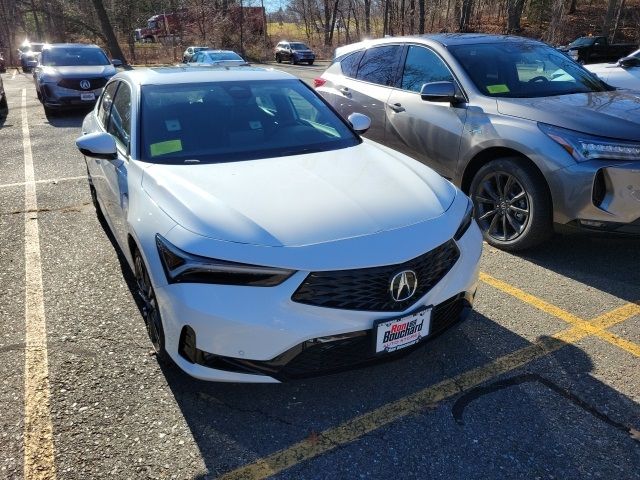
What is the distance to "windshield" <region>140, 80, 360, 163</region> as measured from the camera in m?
3.24

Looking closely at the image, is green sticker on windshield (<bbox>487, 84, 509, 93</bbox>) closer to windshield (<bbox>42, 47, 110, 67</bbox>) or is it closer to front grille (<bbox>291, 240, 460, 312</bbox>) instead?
front grille (<bbox>291, 240, 460, 312</bbox>)

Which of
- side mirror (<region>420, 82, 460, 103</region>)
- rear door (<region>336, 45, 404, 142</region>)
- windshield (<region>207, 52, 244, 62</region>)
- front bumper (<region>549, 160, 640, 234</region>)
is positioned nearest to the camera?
front bumper (<region>549, 160, 640, 234</region>)

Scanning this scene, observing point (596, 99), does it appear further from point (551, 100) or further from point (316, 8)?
point (316, 8)

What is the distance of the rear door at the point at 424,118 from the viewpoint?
4.58 m

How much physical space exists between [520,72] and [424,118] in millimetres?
933

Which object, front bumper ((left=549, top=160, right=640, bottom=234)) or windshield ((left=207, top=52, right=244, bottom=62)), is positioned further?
windshield ((left=207, top=52, right=244, bottom=62))

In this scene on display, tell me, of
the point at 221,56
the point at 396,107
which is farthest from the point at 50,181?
the point at 221,56

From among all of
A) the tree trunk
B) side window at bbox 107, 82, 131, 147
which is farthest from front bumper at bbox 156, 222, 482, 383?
the tree trunk

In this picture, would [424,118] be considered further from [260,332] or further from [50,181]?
[50,181]

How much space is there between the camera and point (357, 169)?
3.11 meters

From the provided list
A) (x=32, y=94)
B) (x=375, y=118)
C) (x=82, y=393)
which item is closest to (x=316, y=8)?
(x=32, y=94)

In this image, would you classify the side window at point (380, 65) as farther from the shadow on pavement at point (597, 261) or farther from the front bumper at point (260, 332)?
the front bumper at point (260, 332)

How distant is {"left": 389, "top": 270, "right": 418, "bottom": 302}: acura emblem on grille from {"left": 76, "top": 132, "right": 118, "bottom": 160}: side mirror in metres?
2.06

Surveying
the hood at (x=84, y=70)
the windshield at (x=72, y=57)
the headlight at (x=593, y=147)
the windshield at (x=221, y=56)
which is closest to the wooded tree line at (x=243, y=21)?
the windshield at (x=221, y=56)
